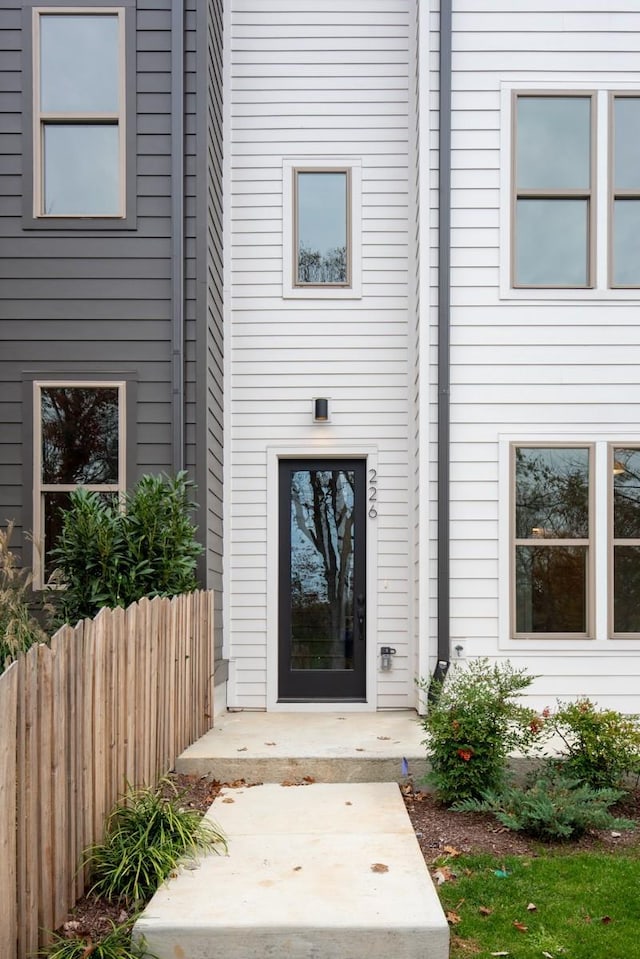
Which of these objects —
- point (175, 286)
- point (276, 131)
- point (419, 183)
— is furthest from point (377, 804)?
point (276, 131)

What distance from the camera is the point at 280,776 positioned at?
4.94 meters

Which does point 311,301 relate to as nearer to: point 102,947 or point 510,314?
point 510,314

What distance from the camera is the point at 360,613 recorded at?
22.2ft

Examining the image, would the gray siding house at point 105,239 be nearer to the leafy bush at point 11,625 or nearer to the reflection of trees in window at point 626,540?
the leafy bush at point 11,625

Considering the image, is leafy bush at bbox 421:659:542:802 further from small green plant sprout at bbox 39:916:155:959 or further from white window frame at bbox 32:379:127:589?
white window frame at bbox 32:379:127:589

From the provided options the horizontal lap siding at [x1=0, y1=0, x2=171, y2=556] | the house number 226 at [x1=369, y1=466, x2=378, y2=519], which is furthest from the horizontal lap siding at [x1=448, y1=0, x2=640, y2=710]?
the horizontal lap siding at [x1=0, y1=0, x2=171, y2=556]

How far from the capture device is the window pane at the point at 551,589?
6211 mm

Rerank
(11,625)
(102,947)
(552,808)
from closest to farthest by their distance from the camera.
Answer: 1. (102,947)
2. (552,808)
3. (11,625)

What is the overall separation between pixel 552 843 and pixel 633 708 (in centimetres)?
239

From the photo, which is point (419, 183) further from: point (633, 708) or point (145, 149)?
point (633, 708)

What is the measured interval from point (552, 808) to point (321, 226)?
4.95 metres

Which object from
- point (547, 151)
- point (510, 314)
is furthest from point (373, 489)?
point (547, 151)

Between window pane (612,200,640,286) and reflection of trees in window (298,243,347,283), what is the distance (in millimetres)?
2202

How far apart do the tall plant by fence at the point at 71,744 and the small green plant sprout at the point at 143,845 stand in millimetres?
72
